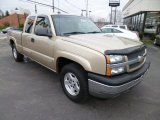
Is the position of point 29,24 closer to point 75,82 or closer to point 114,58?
point 75,82

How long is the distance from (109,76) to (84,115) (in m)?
0.92

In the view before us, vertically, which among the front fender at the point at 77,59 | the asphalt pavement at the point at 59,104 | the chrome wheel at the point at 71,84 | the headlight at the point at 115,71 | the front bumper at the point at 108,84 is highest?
the front fender at the point at 77,59

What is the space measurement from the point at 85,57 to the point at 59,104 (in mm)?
1237

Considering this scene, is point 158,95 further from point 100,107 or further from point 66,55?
point 66,55

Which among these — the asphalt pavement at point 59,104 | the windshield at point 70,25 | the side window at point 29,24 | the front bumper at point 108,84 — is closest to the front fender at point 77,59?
the front bumper at point 108,84

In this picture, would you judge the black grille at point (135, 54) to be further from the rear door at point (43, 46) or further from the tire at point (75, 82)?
the rear door at point (43, 46)

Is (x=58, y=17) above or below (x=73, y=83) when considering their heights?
above

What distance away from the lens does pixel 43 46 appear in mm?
4242

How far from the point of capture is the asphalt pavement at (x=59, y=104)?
123 inches

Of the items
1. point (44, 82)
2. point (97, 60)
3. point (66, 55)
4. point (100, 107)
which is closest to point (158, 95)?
point (100, 107)

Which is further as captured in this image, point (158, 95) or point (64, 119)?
point (158, 95)

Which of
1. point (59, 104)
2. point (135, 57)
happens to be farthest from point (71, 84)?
point (135, 57)

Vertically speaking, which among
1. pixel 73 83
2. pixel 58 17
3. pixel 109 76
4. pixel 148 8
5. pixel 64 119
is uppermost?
pixel 148 8

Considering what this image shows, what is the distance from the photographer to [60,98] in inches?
149
